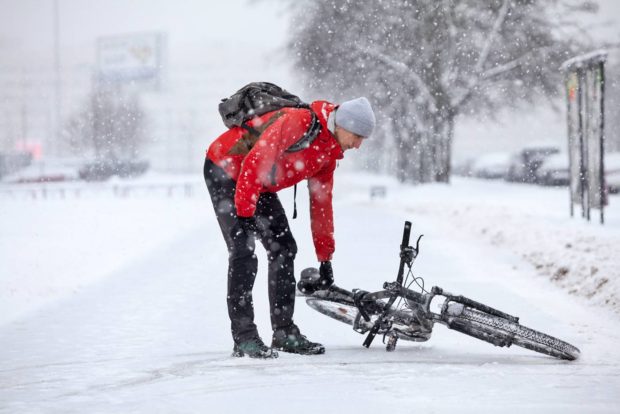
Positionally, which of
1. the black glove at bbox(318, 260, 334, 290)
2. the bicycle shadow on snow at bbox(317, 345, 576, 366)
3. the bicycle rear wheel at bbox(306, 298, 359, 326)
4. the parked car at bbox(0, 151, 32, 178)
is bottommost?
the bicycle shadow on snow at bbox(317, 345, 576, 366)

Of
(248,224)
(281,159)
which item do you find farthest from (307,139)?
(248,224)

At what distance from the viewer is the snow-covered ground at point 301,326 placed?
372cm

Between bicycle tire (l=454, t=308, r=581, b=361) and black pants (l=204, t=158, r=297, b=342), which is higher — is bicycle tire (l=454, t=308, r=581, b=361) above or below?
below

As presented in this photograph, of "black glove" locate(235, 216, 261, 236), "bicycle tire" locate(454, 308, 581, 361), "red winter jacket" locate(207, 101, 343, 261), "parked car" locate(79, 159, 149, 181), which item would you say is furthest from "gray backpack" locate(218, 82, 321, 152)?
"parked car" locate(79, 159, 149, 181)

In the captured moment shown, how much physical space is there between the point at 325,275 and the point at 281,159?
0.96m

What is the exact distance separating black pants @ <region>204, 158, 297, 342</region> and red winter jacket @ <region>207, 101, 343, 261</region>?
Result: 114 millimetres

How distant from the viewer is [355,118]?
14.4ft

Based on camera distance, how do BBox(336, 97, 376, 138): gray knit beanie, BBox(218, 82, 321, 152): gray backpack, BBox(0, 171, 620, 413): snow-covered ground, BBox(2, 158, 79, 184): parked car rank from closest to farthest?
1. BBox(0, 171, 620, 413): snow-covered ground
2. BBox(336, 97, 376, 138): gray knit beanie
3. BBox(218, 82, 321, 152): gray backpack
4. BBox(2, 158, 79, 184): parked car

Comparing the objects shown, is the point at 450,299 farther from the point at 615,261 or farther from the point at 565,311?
the point at 615,261

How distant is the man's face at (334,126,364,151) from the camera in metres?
4.43

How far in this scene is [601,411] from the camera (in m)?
3.37

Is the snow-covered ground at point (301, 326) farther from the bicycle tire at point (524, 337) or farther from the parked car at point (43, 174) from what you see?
the parked car at point (43, 174)

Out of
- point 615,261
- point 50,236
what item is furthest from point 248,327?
point 50,236

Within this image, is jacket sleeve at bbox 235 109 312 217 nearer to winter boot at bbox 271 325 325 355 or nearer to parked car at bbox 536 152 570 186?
winter boot at bbox 271 325 325 355
